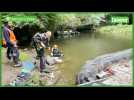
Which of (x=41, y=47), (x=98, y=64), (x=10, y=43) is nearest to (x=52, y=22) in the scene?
(x=41, y=47)

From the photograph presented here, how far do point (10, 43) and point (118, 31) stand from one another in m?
1.53

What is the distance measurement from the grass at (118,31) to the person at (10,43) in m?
1.22

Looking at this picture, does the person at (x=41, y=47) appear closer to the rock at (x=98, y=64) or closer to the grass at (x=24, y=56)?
the grass at (x=24, y=56)

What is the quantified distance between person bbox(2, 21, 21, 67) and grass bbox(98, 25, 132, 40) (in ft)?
3.99

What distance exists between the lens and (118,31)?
12969 mm

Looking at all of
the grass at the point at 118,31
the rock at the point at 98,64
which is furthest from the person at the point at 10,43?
the grass at the point at 118,31

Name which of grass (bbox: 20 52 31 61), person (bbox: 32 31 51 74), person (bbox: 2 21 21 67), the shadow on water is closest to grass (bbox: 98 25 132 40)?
the shadow on water

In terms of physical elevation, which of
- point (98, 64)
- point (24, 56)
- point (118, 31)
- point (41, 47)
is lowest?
point (98, 64)

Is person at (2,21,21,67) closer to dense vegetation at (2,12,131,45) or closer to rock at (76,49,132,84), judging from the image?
dense vegetation at (2,12,131,45)

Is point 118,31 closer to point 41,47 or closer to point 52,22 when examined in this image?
point 52,22
